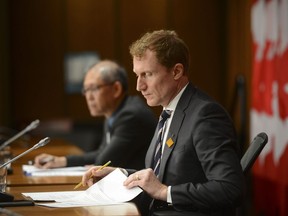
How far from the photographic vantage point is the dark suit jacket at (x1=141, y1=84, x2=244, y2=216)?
8.80ft

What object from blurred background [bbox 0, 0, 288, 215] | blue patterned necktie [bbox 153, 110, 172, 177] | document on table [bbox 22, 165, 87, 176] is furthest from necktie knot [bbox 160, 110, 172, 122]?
blurred background [bbox 0, 0, 288, 215]

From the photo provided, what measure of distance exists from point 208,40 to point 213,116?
5976mm

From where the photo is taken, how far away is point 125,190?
282 cm

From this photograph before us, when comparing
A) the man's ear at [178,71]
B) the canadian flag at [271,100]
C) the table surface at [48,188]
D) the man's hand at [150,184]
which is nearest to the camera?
the table surface at [48,188]

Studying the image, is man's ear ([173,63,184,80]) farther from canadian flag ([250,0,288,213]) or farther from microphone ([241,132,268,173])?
canadian flag ([250,0,288,213])

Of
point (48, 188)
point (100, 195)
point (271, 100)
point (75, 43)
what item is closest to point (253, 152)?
point (100, 195)

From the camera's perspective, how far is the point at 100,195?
2.90 metres

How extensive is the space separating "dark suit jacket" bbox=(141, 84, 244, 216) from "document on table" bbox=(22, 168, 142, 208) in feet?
0.65

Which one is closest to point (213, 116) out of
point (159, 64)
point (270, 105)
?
point (159, 64)

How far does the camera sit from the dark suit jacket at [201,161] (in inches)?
106

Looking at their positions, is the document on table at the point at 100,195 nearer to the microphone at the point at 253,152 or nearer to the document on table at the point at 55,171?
the microphone at the point at 253,152

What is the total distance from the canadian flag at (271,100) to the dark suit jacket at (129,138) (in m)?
1.88

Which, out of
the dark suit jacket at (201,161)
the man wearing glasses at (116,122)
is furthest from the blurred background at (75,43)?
the dark suit jacket at (201,161)

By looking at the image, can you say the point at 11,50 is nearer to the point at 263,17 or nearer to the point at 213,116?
the point at 263,17
